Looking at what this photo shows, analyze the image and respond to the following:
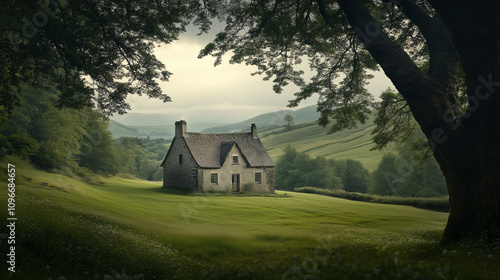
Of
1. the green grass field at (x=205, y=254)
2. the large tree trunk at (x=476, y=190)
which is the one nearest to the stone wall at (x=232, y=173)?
the green grass field at (x=205, y=254)

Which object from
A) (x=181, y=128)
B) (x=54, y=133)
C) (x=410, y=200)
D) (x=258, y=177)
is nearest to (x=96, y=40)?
(x=54, y=133)

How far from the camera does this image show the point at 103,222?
16438 millimetres

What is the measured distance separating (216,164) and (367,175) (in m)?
43.8

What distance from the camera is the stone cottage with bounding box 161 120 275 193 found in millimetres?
49531

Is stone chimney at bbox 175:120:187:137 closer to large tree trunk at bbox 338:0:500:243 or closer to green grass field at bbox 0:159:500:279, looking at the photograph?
green grass field at bbox 0:159:500:279

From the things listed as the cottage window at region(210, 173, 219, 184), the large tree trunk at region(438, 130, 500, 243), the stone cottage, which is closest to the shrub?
the stone cottage

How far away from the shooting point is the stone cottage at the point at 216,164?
49531 mm

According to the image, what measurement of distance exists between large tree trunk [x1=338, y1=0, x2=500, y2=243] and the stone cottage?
38.1m

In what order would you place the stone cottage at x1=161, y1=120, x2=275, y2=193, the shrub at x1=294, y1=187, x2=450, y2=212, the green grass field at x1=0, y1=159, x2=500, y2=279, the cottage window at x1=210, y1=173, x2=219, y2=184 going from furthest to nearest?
the cottage window at x1=210, y1=173, x2=219, y2=184 → the stone cottage at x1=161, y1=120, x2=275, y2=193 → the shrub at x1=294, y1=187, x2=450, y2=212 → the green grass field at x1=0, y1=159, x2=500, y2=279

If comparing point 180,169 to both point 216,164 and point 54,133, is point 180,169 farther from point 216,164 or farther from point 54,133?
point 54,133

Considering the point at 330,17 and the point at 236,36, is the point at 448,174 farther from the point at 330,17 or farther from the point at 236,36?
the point at 236,36

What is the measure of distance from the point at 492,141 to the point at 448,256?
16.0 feet

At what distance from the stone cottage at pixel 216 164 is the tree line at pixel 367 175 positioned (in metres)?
23.6

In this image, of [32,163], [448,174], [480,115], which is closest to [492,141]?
[480,115]
